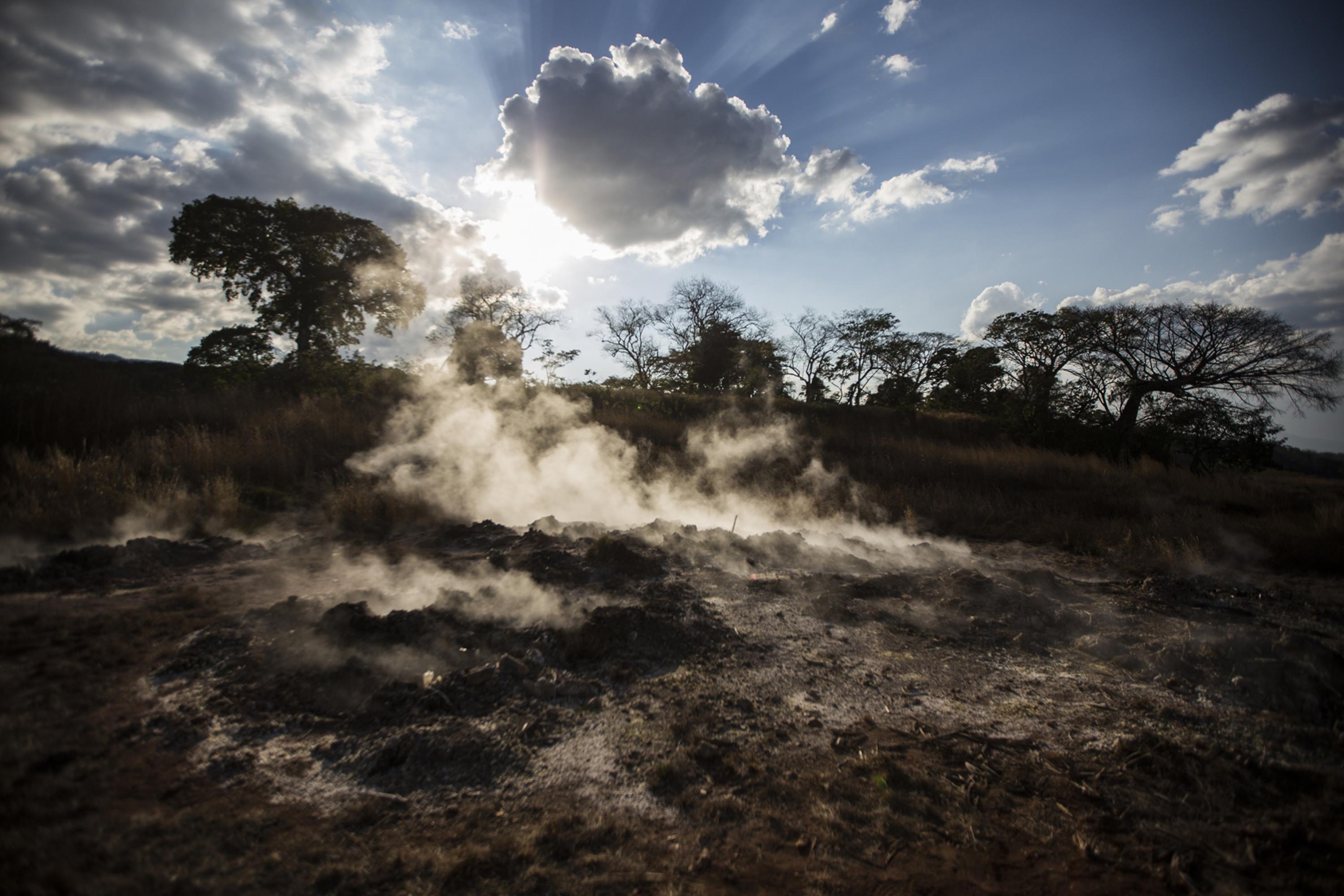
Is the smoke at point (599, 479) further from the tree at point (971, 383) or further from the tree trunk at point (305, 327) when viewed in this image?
the tree at point (971, 383)

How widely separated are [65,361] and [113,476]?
3559 mm

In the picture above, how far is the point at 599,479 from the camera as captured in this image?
9.94m

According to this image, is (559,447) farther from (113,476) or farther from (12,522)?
(12,522)

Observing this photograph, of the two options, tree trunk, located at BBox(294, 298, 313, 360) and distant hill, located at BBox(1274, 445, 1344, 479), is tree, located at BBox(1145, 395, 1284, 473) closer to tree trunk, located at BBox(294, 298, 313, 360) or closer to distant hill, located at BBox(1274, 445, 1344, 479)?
distant hill, located at BBox(1274, 445, 1344, 479)

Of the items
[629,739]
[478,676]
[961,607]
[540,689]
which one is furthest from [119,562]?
[961,607]

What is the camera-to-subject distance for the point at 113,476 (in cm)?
554

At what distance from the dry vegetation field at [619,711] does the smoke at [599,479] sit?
1161 mm

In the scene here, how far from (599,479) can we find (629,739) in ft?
24.4

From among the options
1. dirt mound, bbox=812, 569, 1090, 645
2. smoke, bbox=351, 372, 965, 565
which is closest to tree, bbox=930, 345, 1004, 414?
smoke, bbox=351, 372, 965, 565

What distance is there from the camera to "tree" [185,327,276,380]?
12789mm

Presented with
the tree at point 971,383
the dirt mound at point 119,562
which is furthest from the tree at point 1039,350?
the dirt mound at point 119,562

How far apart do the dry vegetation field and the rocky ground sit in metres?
0.02

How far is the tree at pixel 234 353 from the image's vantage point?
12789 mm

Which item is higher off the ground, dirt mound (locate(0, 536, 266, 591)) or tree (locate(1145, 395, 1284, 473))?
tree (locate(1145, 395, 1284, 473))
